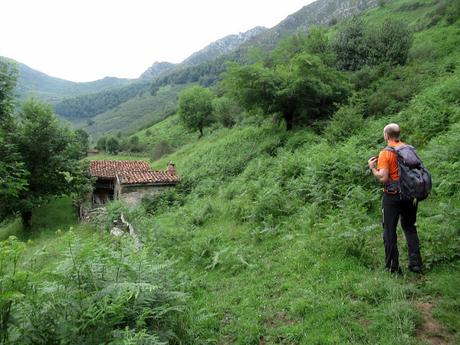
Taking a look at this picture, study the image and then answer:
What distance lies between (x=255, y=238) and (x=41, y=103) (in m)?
21.5

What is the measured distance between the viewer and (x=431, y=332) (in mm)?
4449

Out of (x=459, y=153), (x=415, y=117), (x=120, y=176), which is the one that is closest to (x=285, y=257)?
(x=459, y=153)

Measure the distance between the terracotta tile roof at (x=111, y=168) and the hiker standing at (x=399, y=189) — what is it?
23.4 m

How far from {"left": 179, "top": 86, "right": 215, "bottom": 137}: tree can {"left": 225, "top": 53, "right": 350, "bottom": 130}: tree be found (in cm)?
2691

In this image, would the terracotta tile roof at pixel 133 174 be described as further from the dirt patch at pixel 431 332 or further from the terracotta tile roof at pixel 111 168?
the dirt patch at pixel 431 332

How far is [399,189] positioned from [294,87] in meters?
14.4

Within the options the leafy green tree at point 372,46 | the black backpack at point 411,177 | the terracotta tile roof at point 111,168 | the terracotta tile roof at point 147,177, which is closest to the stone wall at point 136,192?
the terracotta tile roof at point 147,177

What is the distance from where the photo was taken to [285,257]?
7.57m

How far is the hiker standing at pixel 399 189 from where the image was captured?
5195 millimetres

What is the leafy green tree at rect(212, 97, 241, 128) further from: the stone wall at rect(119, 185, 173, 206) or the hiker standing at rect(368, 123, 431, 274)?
the hiker standing at rect(368, 123, 431, 274)

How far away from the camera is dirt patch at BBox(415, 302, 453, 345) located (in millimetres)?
4309

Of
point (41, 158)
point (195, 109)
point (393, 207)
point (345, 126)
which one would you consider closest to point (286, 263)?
point (393, 207)

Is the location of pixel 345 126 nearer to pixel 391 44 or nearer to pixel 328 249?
pixel 328 249

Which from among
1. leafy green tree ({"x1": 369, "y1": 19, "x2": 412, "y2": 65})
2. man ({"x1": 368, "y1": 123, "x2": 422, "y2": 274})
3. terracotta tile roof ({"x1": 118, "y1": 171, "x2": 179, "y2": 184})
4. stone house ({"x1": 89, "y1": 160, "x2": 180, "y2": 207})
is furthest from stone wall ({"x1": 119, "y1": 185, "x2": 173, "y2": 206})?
man ({"x1": 368, "y1": 123, "x2": 422, "y2": 274})
